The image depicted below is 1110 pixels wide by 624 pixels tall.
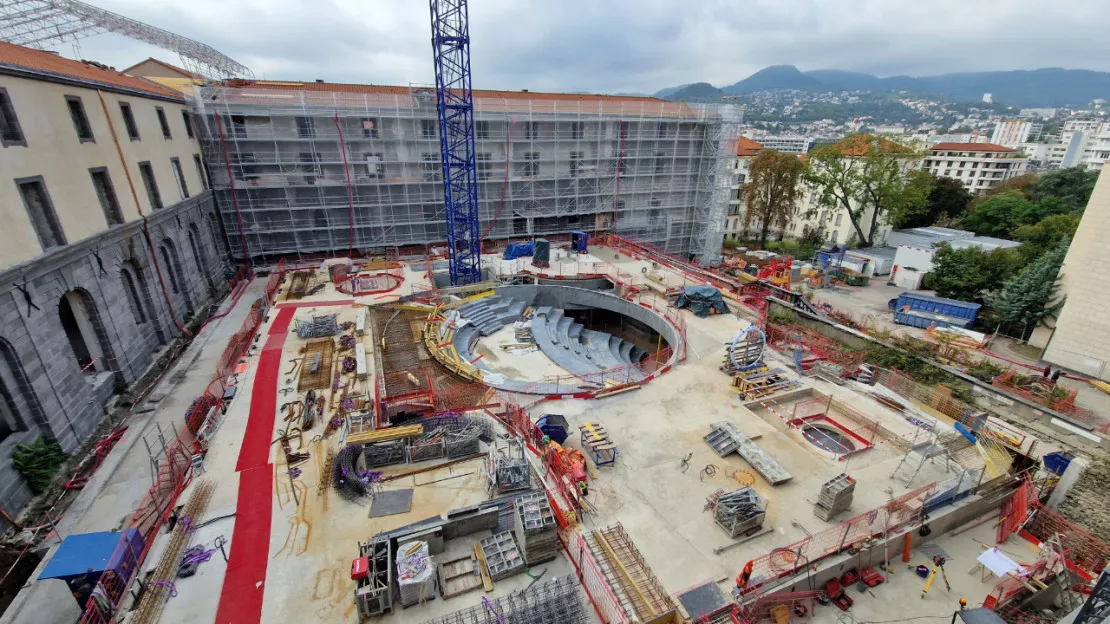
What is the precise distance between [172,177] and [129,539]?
75.0ft

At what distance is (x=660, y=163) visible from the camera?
136 feet

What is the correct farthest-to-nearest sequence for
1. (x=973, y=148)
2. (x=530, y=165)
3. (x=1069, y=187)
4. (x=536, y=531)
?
1. (x=973, y=148)
2. (x=1069, y=187)
3. (x=530, y=165)
4. (x=536, y=531)

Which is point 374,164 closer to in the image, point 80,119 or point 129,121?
point 129,121

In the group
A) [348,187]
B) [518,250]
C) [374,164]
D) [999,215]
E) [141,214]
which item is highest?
[374,164]

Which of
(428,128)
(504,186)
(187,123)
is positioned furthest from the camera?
(504,186)

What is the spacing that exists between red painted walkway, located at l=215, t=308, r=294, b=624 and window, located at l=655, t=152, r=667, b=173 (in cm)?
3430

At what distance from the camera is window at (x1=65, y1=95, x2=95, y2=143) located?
1724 centimetres

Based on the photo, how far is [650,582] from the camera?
1024 cm

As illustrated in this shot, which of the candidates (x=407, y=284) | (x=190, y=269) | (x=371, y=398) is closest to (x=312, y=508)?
(x=371, y=398)

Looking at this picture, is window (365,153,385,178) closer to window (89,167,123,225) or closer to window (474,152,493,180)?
window (474,152,493,180)

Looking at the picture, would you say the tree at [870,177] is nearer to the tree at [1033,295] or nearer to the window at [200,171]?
the tree at [1033,295]

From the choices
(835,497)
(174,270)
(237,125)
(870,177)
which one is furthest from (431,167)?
(870,177)

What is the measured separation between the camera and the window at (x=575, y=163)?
127 feet

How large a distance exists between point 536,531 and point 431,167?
3088 cm
